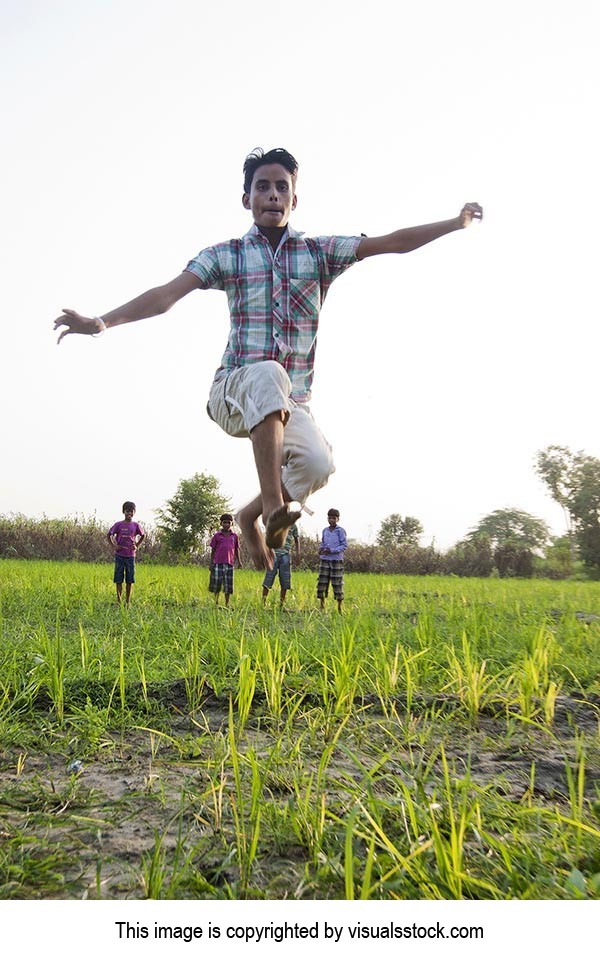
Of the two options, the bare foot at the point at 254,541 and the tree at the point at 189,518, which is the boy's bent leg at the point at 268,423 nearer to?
the bare foot at the point at 254,541

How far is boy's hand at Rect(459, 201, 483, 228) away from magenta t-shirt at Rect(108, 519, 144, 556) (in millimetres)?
6393

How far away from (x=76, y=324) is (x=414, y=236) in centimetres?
191

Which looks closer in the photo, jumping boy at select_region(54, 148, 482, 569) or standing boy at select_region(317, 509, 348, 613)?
jumping boy at select_region(54, 148, 482, 569)

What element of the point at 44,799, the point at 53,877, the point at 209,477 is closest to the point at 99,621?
the point at 44,799

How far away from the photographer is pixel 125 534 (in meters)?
9.43

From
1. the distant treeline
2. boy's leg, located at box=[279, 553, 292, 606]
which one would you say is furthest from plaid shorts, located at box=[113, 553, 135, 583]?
the distant treeline

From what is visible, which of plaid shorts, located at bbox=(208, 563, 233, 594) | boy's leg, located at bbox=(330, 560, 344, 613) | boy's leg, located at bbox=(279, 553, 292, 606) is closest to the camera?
boy's leg, located at bbox=(330, 560, 344, 613)

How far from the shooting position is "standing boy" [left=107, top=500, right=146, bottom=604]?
926 cm

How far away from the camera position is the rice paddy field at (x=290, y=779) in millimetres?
1449

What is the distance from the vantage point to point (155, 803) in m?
1.86

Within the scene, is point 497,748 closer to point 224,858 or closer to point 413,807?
point 413,807

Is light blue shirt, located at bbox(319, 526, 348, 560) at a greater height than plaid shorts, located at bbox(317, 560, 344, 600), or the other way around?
light blue shirt, located at bbox(319, 526, 348, 560)

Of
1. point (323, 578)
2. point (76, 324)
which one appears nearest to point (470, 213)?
point (76, 324)

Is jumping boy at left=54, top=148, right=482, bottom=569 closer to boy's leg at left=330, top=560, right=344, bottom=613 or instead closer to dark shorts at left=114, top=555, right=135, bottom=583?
boy's leg at left=330, top=560, right=344, bottom=613
